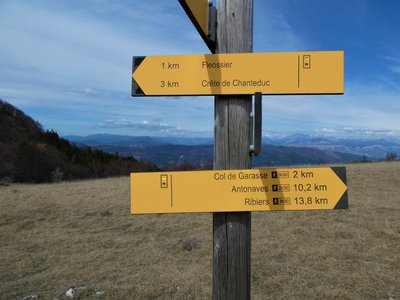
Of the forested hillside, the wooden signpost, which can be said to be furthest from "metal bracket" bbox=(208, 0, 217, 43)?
the forested hillside

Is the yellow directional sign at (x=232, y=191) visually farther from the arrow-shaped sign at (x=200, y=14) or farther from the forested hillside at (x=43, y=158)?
the forested hillside at (x=43, y=158)

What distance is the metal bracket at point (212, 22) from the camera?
2.36 meters

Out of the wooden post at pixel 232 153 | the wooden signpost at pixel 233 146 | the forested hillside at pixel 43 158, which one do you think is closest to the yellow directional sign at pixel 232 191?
the wooden signpost at pixel 233 146

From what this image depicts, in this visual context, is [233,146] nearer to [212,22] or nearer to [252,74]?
[252,74]

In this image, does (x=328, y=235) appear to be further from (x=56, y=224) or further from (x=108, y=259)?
(x=56, y=224)

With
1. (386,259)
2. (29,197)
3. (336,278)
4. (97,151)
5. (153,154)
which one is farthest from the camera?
(153,154)

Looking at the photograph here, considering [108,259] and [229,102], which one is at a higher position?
[229,102]

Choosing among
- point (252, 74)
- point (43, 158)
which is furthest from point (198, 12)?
point (43, 158)

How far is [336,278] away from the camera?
212 inches

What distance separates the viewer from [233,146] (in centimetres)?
236

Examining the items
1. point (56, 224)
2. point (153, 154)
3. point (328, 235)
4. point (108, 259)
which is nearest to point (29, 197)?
point (56, 224)

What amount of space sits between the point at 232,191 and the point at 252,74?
2.74ft

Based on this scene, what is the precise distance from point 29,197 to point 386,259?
49.1 ft

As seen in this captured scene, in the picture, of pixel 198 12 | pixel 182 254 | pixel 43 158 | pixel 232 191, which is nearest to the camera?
pixel 198 12
